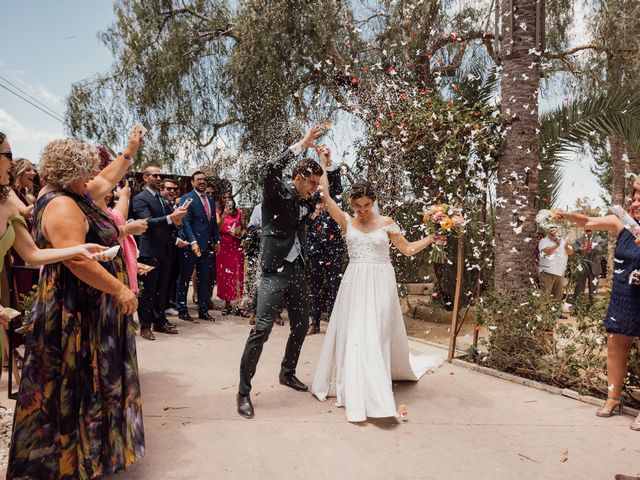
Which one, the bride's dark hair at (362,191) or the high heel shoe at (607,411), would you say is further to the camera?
the bride's dark hair at (362,191)

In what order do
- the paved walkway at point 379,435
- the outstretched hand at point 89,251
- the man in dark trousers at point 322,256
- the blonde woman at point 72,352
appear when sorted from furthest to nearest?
1. the man in dark trousers at point 322,256
2. the paved walkway at point 379,435
3. the blonde woman at point 72,352
4. the outstretched hand at point 89,251

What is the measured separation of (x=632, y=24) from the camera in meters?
9.10

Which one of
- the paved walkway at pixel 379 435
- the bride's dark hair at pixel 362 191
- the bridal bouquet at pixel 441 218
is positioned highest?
the bride's dark hair at pixel 362 191

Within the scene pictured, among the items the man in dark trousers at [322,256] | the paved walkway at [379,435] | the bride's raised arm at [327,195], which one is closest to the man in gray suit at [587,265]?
the man in dark trousers at [322,256]

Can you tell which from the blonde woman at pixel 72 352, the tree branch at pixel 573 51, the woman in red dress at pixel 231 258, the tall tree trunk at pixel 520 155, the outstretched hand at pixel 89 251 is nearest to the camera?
the outstretched hand at pixel 89 251

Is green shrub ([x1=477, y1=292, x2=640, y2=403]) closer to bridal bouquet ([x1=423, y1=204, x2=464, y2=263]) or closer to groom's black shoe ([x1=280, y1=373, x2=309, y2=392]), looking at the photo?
bridal bouquet ([x1=423, y1=204, x2=464, y2=263])

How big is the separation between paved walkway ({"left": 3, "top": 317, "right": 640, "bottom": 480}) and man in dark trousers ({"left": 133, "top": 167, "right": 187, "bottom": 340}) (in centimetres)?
142

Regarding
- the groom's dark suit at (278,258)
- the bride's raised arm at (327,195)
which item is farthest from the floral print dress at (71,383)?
the bride's raised arm at (327,195)

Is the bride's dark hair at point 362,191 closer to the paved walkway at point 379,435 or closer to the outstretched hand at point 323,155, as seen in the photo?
the outstretched hand at point 323,155

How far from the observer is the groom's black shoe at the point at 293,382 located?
4730 millimetres

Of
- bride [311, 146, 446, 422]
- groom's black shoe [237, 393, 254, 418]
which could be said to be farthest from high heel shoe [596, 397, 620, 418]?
groom's black shoe [237, 393, 254, 418]

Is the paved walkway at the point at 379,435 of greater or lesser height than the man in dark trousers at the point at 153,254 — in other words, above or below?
below

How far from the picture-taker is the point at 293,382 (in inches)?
189

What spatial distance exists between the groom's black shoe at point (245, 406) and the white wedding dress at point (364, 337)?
679 mm
